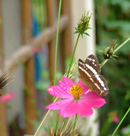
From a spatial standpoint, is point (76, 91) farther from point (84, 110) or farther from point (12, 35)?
point (12, 35)

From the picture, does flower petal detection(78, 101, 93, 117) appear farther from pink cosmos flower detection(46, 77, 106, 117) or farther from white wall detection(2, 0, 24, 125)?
white wall detection(2, 0, 24, 125)

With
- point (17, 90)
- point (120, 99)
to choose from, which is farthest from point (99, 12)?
point (17, 90)

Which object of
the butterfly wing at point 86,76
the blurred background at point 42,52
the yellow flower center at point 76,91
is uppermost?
the butterfly wing at point 86,76

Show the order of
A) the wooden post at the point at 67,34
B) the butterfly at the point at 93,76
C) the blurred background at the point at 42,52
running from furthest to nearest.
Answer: the wooden post at the point at 67,34, the blurred background at the point at 42,52, the butterfly at the point at 93,76

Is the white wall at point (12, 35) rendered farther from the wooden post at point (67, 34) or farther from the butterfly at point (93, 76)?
the butterfly at point (93, 76)

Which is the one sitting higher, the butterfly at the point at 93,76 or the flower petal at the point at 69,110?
the butterfly at the point at 93,76

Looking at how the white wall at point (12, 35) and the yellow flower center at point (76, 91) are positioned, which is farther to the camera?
the white wall at point (12, 35)

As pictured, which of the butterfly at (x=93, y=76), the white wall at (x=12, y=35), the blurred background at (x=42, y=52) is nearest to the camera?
the butterfly at (x=93, y=76)

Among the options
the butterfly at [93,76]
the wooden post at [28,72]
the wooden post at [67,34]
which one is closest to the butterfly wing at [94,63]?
the butterfly at [93,76]
